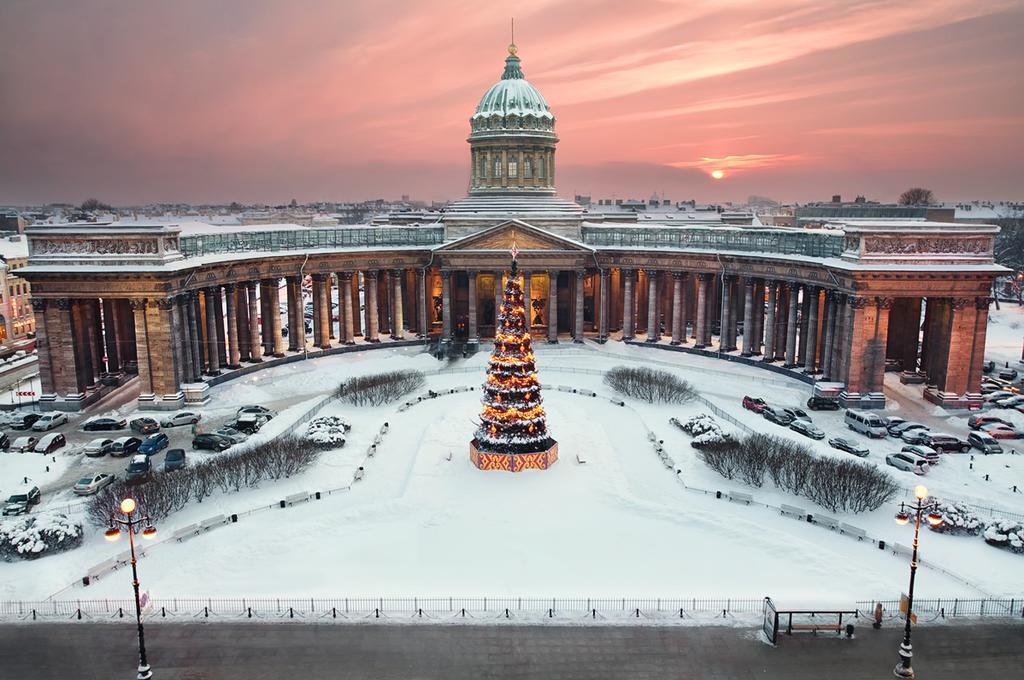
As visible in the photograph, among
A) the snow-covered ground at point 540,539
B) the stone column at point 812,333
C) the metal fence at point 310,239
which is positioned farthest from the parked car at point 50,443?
the stone column at point 812,333

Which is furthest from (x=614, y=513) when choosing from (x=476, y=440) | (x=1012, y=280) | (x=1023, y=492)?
(x=1012, y=280)

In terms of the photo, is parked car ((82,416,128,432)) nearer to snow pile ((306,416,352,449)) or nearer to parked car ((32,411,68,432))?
parked car ((32,411,68,432))

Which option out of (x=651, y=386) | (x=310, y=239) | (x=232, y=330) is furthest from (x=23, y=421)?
(x=651, y=386)

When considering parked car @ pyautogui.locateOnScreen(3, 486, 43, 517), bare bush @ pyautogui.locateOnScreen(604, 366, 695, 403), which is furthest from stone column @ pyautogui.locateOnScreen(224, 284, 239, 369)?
bare bush @ pyautogui.locateOnScreen(604, 366, 695, 403)

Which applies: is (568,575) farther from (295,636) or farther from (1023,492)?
(1023,492)

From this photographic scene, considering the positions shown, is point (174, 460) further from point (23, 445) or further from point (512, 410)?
point (512, 410)
